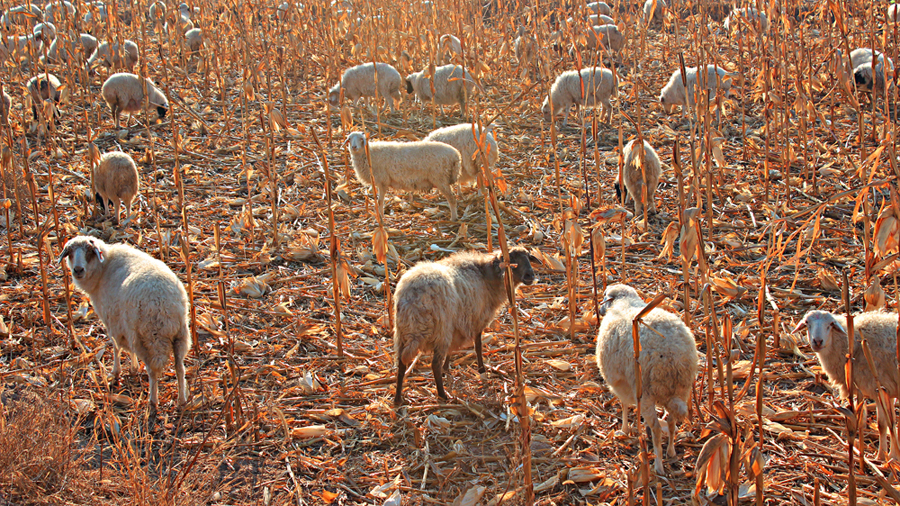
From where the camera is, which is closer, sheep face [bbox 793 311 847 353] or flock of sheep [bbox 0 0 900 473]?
flock of sheep [bbox 0 0 900 473]

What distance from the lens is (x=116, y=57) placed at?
40.5 ft

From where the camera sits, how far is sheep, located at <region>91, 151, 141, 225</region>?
765 centimetres

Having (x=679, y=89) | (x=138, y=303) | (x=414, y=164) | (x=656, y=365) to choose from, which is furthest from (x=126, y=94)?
(x=656, y=365)

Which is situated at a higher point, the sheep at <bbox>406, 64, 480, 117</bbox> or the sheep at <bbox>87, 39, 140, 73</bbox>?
the sheep at <bbox>87, 39, 140, 73</bbox>

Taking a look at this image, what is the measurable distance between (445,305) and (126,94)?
7891 mm

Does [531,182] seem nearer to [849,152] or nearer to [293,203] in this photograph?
[293,203]

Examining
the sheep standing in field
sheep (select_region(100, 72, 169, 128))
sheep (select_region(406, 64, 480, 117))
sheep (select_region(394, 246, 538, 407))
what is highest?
sheep (select_region(100, 72, 169, 128))

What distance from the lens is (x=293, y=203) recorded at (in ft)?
27.9

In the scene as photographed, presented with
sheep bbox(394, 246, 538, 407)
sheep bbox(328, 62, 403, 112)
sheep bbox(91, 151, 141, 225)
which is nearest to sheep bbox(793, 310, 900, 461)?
sheep bbox(394, 246, 538, 407)

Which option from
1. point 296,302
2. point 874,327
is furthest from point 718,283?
point 296,302

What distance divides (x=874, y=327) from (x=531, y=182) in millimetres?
5270

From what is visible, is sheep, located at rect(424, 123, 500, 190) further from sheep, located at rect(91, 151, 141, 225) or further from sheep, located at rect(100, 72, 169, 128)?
sheep, located at rect(100, 72, 169, 128)

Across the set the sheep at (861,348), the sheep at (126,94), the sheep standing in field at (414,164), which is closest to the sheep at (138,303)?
the sheep standing in field at (414,164)

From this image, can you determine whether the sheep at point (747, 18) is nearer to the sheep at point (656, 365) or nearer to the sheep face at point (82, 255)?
the sheep at point (656, 365)
